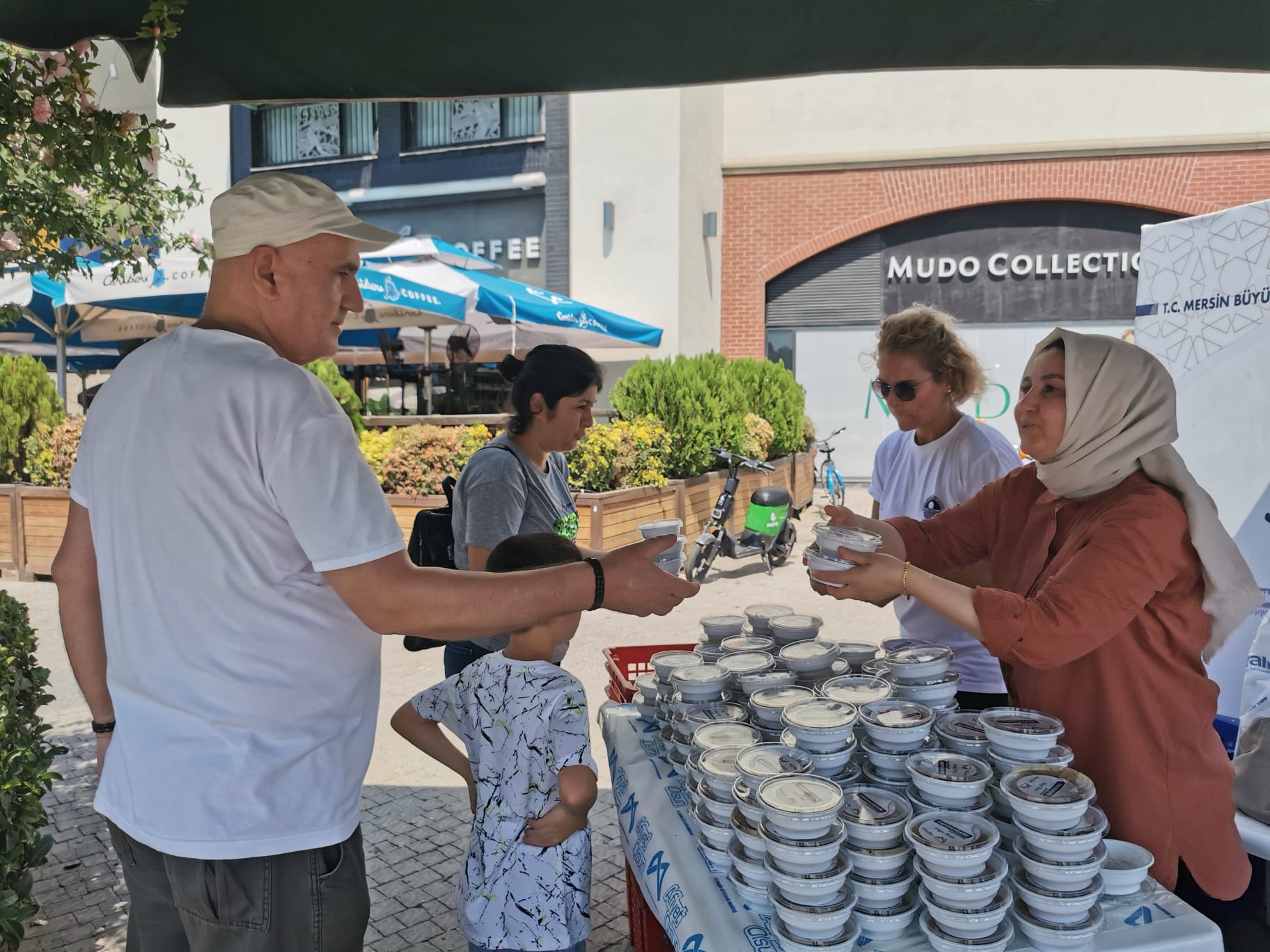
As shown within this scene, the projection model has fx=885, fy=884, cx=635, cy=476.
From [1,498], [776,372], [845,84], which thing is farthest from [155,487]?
[845,84]

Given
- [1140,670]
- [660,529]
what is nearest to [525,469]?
[660,529]

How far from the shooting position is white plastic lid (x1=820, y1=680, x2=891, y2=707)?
2.14 m

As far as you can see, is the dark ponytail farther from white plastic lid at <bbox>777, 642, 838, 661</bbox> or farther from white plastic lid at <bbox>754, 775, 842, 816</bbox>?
white plastic lid at <bbox>754, 775, 842, 816</bbox>

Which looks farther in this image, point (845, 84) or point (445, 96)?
point (845, 84)

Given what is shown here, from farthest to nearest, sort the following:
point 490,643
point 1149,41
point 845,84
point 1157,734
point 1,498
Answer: point 845,84, point 1,498, point 490,643, point 1149,41, point 1157,734

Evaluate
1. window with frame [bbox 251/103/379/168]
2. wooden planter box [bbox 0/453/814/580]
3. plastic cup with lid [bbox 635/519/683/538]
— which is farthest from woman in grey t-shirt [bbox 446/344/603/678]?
window with frame [bbox 251/103/379/168]

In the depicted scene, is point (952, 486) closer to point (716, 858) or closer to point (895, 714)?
point (895, 714)

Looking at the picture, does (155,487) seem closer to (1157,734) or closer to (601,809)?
(1157,734)

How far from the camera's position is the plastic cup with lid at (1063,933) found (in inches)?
59.7

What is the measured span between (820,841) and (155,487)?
133cm

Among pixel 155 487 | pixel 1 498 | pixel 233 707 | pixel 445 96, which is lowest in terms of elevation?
pixel 1 498

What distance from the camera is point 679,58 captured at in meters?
2.93

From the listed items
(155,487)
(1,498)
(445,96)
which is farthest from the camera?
(1,498)

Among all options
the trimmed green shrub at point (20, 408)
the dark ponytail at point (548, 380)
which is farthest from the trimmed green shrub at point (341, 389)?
the dark ponytail at point (548, 380)
